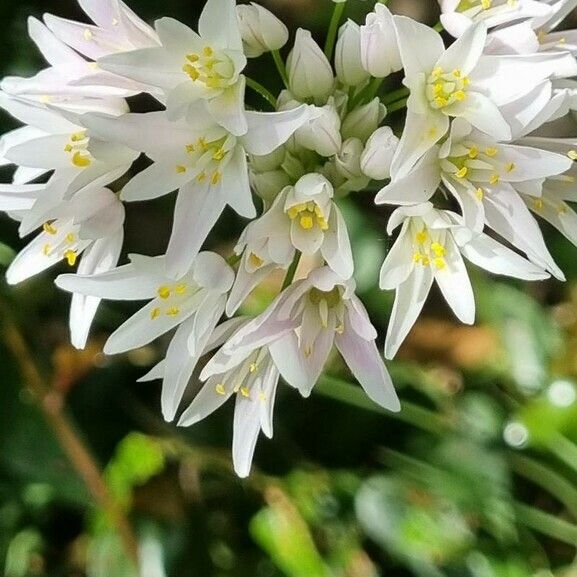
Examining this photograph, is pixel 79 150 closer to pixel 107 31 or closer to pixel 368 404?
pixel 107 31

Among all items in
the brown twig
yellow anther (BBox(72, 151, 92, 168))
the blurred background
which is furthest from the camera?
the blurred background

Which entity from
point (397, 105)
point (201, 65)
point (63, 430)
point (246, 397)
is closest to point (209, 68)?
point (201, 65)

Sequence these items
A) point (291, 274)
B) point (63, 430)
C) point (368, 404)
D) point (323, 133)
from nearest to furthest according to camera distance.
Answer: point (323, 133) → point (291, 274) → point (63, 430) → point (368, 404)

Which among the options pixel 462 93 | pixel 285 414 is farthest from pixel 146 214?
pixel 462 93

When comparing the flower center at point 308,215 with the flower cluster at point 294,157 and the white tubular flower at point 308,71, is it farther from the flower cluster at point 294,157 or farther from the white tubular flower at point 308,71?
the white tubular flower at point 308,71

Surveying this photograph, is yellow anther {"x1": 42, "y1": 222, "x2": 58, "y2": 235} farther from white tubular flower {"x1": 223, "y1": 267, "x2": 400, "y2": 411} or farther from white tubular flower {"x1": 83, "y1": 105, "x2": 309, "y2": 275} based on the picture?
white tubular flower {"x1": 223, "y1": 267, "x2": 400, "y2": 411}

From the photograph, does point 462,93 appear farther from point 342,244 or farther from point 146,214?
point 146,214

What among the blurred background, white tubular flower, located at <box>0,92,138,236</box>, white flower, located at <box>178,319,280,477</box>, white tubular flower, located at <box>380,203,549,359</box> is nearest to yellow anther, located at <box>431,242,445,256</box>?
white tubular flower, located at <box>380,203,549,359</box>

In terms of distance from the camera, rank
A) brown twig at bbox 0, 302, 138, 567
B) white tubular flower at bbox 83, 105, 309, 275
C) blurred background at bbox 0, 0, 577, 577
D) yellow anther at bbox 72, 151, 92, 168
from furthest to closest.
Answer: blurred background at bbox 0, 0, 577, 577 < brown twig at bbox 0, 302, 138, 567 < yellow anther at bbox 72, 151, 92, 168 < white tubular flower at bbox 83, 105, 309, 275
